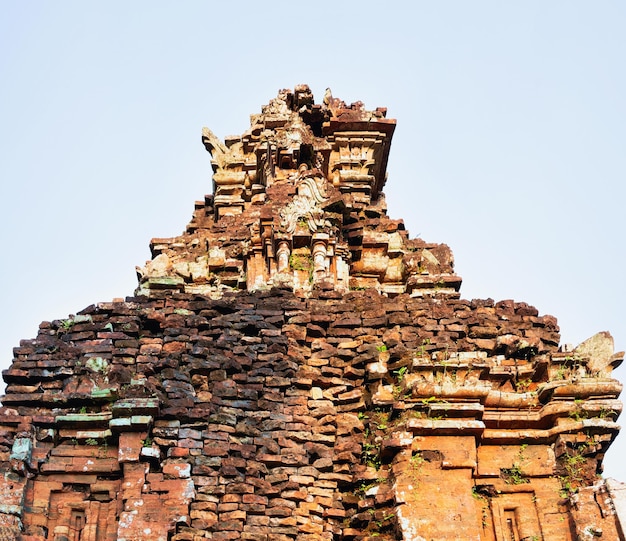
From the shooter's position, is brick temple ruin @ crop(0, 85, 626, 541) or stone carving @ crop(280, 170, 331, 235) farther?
stone carving @ crop(280, 170, 331, 235)

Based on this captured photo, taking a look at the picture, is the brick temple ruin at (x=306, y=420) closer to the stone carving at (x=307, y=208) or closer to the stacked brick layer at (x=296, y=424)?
the stacked brick layer at (x=296, y=424)

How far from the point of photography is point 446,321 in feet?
45.3

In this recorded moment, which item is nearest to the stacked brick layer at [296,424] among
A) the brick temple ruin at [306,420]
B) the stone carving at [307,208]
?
the brick temple ruin at [306,420]

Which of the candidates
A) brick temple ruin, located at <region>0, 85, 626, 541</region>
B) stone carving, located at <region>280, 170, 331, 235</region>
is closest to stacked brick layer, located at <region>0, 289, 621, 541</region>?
brick temple ruin, located at <region>0, 85, 626, 541</region>

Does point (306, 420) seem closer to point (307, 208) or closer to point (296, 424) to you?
point (296, 424)

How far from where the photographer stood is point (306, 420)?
12.4 metres

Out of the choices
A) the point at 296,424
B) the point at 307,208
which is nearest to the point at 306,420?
the point at 296,424

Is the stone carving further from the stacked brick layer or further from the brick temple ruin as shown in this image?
the stacked brick layer

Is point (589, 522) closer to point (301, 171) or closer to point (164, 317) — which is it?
point (164, 317)

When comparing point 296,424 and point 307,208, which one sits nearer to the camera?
point 296,424

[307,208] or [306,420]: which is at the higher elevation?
[307,208]

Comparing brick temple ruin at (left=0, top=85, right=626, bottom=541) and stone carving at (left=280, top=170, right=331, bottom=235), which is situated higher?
stone carving at (left=280, top=170, right=331, bottom=235)

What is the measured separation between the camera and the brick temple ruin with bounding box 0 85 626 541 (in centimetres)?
1126

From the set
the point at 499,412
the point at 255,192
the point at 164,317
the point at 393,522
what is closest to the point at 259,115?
the point at 255,192
